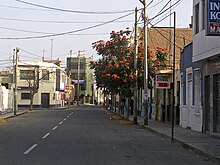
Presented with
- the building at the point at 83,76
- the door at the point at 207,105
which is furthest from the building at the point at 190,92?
the building at the point at 83,76

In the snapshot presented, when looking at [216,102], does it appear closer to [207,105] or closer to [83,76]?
[207,105]

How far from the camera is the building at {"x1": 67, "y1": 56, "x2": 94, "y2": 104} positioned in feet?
432

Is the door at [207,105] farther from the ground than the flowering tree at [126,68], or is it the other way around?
the flowering tree at [126,68]

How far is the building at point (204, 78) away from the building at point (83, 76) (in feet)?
347

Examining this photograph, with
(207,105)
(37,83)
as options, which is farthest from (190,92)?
(37,83)

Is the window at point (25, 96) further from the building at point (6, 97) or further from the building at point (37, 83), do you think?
the building at point (6, 97)

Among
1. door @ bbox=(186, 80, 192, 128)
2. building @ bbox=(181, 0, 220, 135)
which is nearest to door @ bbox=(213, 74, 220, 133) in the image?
building @ bbox=(181, 0, 220, 135)

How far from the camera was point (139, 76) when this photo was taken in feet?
117

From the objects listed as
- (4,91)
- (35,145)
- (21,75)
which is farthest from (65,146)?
(21,75)

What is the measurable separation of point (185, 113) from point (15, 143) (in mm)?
12288

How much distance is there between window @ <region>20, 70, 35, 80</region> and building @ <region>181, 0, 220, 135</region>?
55.2 m

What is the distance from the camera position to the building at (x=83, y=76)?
432 ft

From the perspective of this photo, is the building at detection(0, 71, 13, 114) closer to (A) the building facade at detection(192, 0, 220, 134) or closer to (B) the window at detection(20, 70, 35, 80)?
(B) the window at detection(20, 70, 35, 80)

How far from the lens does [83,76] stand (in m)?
135
